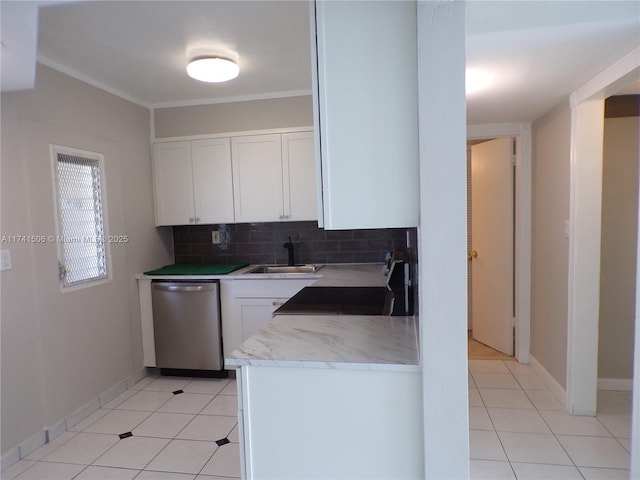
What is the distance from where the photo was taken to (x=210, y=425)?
2568 mm

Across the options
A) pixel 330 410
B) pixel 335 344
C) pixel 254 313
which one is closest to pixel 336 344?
pixel 335 344

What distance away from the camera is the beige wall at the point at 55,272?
7.30 feet

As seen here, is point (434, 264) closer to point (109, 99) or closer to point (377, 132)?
point (377, 132)

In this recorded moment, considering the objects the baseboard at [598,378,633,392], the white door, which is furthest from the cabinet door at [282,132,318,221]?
the baseboard at [598,378,633,392]

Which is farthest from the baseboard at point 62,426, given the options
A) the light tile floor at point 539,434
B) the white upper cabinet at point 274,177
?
the light tile floor at point 539,434

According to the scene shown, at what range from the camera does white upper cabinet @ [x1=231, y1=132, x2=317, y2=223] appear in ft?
11.0

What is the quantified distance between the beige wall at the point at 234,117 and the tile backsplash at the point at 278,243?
92cm

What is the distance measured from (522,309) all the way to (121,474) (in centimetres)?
326

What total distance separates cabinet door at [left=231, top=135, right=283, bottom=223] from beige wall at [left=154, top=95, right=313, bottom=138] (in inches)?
6.3

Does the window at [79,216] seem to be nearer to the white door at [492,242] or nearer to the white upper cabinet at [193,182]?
the white upper cabinet at [193,182]

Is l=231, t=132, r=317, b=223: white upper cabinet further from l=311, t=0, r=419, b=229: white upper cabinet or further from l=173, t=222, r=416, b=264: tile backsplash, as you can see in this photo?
l=311, t=0, r=419, b=229: white upper cabinet

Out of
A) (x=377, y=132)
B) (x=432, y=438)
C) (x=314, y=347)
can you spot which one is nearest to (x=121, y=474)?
(x=314, y=347)

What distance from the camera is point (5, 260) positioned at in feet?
7.11

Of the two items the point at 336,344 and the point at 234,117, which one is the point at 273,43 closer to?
the point at 234,117
